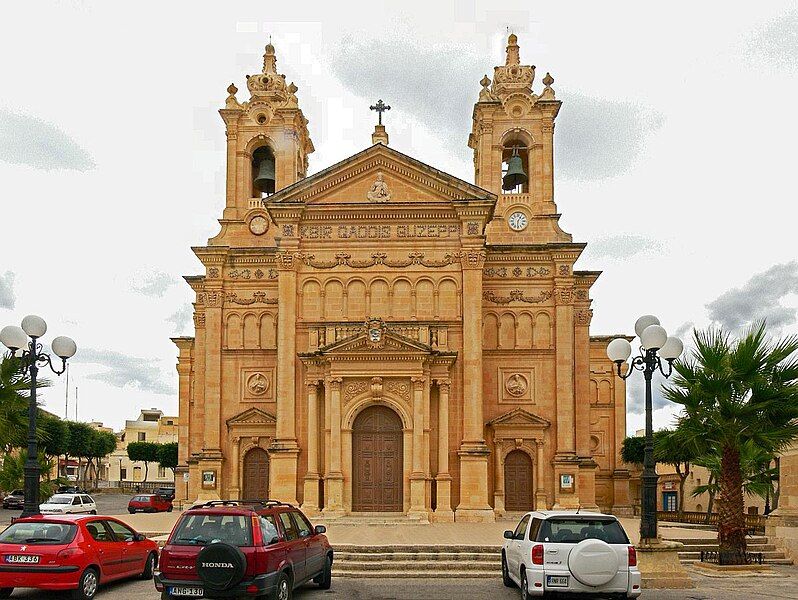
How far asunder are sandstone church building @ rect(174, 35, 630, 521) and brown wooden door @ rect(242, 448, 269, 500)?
7 centimetres

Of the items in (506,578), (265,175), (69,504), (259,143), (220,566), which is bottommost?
(69,504)

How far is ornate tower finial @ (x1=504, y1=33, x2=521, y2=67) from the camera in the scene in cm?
4369

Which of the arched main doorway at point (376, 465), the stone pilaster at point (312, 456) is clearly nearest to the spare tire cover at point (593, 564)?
the arched main doorway at point (376, 465)

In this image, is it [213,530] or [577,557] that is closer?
[213,530]

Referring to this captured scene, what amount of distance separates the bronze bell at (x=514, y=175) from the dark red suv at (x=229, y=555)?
27.8 m

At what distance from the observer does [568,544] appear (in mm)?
15703

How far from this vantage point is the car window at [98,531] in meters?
17.4

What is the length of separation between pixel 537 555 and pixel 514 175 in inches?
1108

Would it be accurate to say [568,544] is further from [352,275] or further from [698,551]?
[352,275]

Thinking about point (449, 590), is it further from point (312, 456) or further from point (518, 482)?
point (518, 482)

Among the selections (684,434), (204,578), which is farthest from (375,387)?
(204,578)

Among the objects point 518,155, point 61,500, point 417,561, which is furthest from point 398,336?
point 61,500

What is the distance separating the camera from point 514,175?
41906 millimetres

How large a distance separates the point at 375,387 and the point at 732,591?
1844 centimetres
